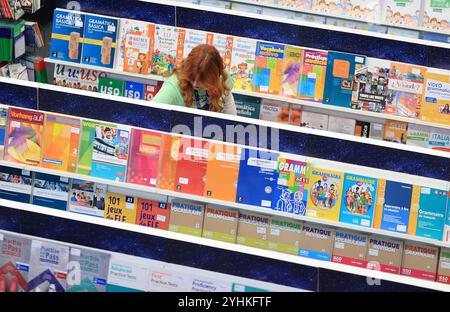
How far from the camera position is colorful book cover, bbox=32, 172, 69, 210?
234 inches

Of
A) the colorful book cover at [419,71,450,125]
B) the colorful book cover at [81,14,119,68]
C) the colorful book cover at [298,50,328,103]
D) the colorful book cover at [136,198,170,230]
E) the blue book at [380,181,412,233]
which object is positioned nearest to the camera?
the blue book at [380,181,412,233]

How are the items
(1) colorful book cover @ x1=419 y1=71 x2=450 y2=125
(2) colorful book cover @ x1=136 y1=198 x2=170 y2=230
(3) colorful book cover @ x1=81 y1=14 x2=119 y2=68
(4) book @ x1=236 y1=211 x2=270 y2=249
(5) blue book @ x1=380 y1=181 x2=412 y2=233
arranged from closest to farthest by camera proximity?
1. (5) blue book @ x1=380 y1=181 x2=412 y2=233
2. (4) book @ x1=236 y1=211 x2=270 y2=249
3. (2) colorful book cover @ x1=136 y1=198 x2=170 y2=230
4. (1) colorful book cover @ x1=419 y1=71 x2=450 y2=125
5. (3) colorful book cover @ x1=81 y1=14 x2=119 y2=68

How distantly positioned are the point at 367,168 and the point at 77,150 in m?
1.89

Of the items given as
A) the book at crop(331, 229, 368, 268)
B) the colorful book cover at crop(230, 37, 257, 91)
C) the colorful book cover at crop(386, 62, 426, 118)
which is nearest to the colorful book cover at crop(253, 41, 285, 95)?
the colorful book cover at crop(230, 37, 257, 91)

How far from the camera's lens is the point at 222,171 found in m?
5.54

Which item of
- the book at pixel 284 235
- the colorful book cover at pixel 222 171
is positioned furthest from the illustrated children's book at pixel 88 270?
the book at pixel 284 235

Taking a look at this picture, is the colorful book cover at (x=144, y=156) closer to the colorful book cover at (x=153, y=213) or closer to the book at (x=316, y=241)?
the colorful book cover at (x=153, y=213)

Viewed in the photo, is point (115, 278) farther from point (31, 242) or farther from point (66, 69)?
point (66, 69)

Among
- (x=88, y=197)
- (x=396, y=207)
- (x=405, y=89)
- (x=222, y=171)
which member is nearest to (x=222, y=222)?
(x=222, y=171)

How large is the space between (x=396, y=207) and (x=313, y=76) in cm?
201

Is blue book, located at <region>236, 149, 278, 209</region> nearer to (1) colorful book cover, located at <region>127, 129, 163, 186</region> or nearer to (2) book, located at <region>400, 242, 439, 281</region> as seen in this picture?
(1) colorful book cover, located at <region>127, 129, 163, 186</region>

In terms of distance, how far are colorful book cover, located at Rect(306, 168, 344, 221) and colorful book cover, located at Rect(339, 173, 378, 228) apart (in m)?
0.04

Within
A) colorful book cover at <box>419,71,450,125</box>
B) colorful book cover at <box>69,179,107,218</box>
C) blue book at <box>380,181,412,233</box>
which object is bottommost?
colorful book cover at <box>69,179,107,218</box>
